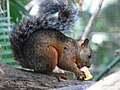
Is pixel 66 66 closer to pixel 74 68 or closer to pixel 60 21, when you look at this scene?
pixel 74 68

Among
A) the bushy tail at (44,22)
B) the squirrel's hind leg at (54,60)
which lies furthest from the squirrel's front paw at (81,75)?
the bushy tail at (44,22)

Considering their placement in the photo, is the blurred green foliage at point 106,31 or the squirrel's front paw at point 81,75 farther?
the blurred green foliage at point 106,31

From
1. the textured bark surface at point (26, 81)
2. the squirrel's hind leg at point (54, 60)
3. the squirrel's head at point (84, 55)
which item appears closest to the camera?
the textured bark surface at point (26, 81)

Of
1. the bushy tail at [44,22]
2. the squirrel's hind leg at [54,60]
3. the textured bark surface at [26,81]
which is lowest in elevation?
the textured bark surface at [26,81]

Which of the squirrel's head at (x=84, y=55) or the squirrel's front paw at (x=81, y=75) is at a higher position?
the squirrel's head at (x=84, y=55)

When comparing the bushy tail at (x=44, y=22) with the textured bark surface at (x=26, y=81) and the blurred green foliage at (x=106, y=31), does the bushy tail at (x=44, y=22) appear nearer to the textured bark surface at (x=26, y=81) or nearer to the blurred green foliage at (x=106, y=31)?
the textured bark surface at (x=26, y=81)

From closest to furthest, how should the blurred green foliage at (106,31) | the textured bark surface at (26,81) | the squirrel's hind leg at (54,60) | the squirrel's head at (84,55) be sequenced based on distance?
the textured bark surface at (26,81) → the squirrel's hind leg at (54,60) → the squirrel's head at (84,55) → the blurred green foliage at (106,31)
